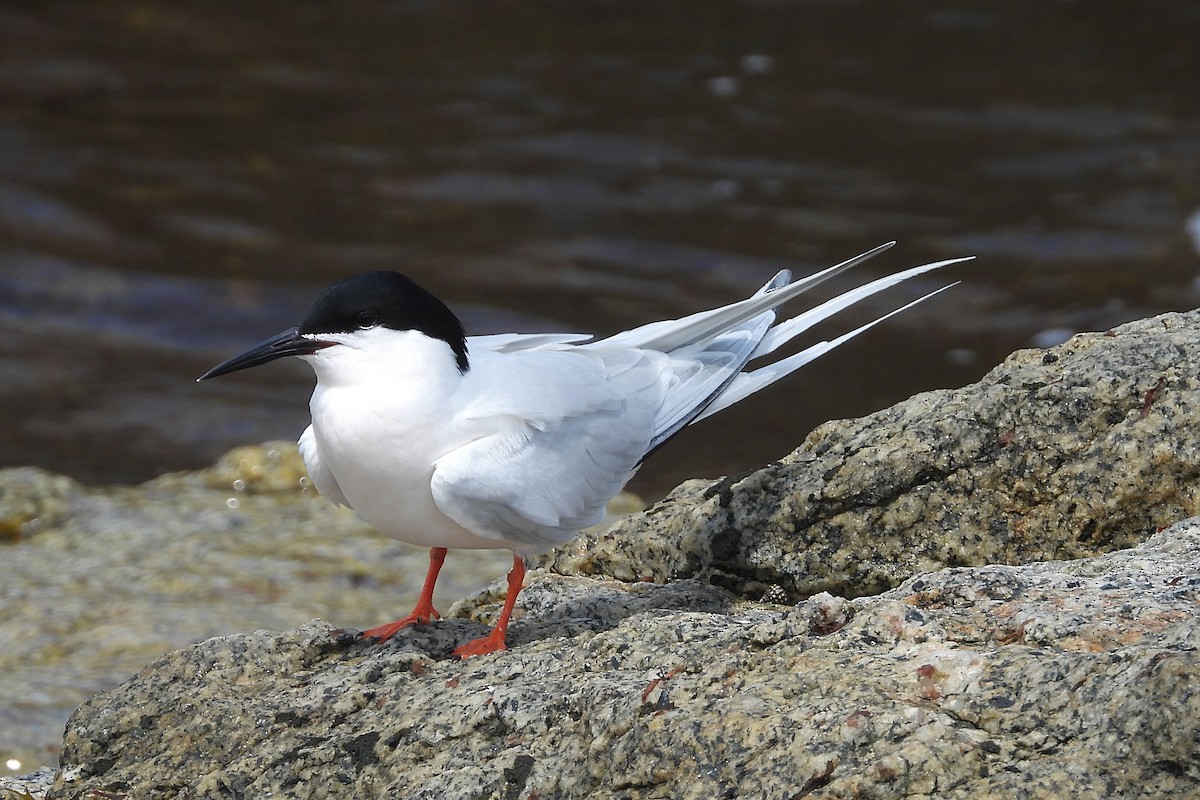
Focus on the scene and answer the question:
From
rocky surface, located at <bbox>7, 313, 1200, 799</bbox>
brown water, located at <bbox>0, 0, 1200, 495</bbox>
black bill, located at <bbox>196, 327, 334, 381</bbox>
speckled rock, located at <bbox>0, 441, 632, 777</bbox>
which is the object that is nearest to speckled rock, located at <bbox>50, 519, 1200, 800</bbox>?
rocky surface, located at <bbox>7, 313, 1200, 799</bbox>

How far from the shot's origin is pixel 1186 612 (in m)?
2.55

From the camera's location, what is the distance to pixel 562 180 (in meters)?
12.1

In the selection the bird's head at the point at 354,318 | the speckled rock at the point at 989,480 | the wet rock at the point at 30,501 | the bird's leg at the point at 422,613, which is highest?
the bird's head at the point at 354,318

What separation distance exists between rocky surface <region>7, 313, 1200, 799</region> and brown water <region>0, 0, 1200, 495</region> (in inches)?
165

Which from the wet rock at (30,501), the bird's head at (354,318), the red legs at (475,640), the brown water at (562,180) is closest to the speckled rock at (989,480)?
the red legs at (475,640)

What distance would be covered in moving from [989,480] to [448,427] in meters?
1.38

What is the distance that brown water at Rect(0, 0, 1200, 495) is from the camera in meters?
9.55

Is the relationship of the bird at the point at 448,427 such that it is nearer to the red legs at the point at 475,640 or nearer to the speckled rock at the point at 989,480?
the red legs at the point at 475,640

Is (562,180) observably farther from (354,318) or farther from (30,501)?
(354,318)

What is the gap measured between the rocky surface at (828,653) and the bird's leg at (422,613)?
63 millimetres

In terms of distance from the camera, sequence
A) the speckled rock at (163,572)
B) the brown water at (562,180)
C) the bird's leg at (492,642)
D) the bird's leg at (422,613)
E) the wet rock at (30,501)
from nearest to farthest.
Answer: the bird's leg at (492,642) < the bird's leg at (422,613) < the speckled rock at (163,572) < the wet rock at (30,501) < the brown water at (562,180)

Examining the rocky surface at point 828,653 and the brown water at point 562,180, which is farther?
the brown water at point 562,180

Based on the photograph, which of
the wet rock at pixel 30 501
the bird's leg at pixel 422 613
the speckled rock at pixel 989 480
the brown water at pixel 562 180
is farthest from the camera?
the brown water at pixel 562 180

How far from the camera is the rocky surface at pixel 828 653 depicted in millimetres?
2289
